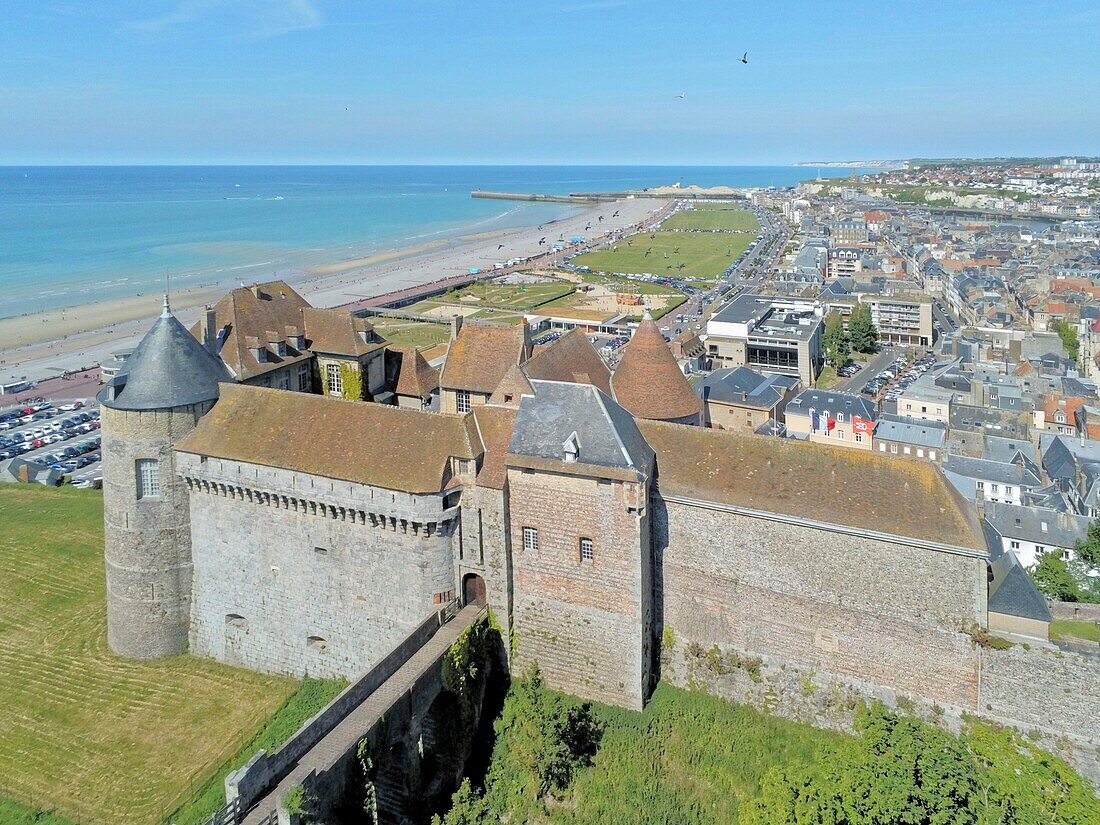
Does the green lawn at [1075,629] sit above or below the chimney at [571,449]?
below

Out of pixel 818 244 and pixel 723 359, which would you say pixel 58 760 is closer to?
pixel 723 359

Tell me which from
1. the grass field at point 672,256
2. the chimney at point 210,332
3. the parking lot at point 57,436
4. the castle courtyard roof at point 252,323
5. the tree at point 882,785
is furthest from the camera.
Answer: the grass field at point 672,256

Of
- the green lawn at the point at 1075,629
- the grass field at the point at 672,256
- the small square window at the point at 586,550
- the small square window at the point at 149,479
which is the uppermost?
the grass field at the point at 672,256

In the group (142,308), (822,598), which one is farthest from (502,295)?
(822,598)

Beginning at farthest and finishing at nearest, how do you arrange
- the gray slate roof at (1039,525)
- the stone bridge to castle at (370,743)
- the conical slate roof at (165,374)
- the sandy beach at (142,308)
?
the sandy beach at (142,308) → the gray slate roof at (1039,525) → the conical slate roof at (165,374) → the stone bridge to castle at (370,743)

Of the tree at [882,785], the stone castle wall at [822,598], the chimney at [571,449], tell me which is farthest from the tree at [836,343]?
the tree at [882,785]

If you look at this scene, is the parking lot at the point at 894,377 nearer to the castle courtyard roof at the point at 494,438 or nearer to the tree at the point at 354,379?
the tree at the point at 354,379

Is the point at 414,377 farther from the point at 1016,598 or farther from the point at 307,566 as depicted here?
the point at 1016,598
